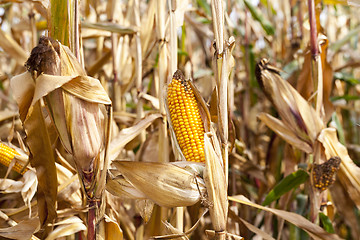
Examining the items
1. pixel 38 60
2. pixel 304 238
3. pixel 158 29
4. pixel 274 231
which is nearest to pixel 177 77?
pixel 38 60

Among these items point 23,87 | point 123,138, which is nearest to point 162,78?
point 123,138

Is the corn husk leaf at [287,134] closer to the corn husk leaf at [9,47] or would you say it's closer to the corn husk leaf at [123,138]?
the corn husk leaf at [123,138]

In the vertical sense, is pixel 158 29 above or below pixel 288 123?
above

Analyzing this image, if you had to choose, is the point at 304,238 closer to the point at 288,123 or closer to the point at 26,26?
the point at 288,123

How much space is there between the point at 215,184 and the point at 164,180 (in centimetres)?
15

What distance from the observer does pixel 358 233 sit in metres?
2.05

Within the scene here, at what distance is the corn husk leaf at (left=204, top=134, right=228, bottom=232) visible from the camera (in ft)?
3.68

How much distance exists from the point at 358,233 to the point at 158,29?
1.44m

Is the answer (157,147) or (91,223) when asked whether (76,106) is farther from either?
(157,147)

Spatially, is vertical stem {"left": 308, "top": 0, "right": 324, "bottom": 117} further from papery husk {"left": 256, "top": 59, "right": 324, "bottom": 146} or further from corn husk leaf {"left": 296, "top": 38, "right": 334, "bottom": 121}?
corn husk leaf {"left": 296, "top": 38, "right": 334, "bottom": 121}

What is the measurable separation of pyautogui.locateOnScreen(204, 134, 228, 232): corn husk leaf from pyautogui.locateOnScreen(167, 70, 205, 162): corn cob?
0.13 m

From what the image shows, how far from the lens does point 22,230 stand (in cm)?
131

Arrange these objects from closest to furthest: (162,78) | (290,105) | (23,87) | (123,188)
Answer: (23,87) → (123,188) → (162,78) → (290,105)

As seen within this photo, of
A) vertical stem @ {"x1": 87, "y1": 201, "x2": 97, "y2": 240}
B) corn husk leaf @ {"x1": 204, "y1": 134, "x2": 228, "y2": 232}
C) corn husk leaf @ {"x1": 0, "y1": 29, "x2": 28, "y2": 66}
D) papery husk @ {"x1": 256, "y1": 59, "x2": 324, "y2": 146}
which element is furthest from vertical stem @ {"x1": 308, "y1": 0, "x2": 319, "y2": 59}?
corn husk leaf @ {"x1": 0, "y1": 29, "x2": 28, "y2": 66}
